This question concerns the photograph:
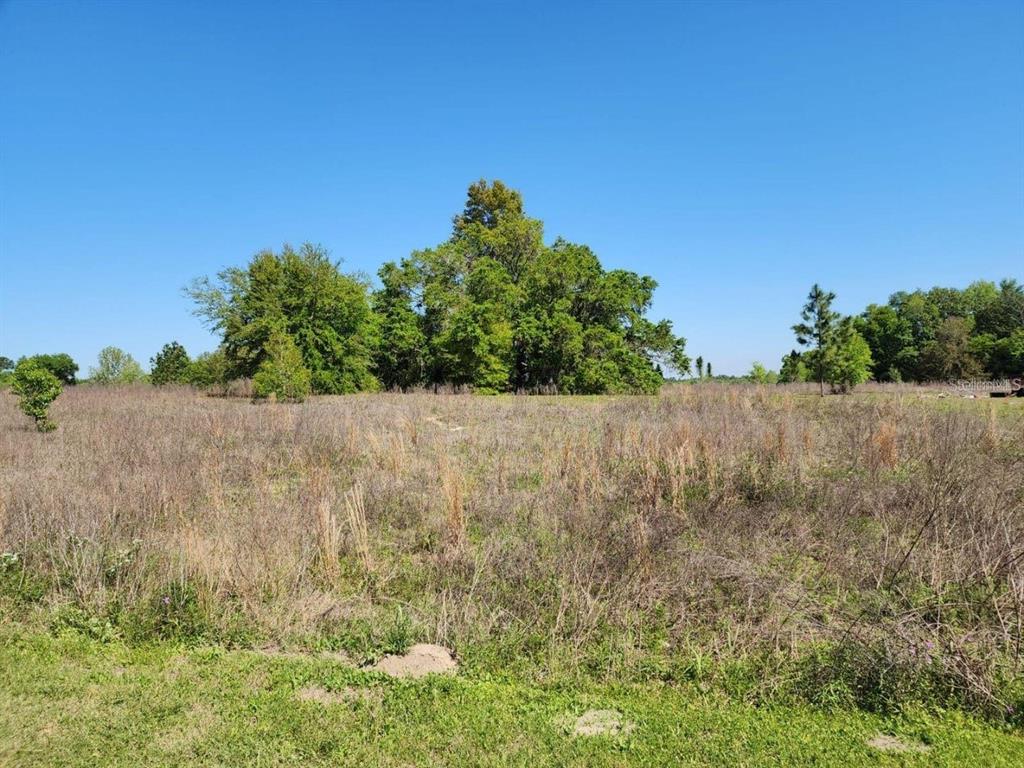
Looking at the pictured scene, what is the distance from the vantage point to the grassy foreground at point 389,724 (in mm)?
2805

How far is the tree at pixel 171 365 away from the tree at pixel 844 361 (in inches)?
1448

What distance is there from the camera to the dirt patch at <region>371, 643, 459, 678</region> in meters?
3.72

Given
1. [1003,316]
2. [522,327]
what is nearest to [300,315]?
[522,327]

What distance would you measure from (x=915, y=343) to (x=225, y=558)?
5996cm

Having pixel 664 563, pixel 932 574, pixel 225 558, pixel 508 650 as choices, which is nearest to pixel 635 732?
pixel 508 650

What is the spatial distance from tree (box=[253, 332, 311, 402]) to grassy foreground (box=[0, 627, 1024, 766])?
18.8 m

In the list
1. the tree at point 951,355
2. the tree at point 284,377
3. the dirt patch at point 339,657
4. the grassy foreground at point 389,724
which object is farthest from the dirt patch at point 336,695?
the tree at point 951,355

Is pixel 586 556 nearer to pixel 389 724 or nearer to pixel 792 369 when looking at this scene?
pixel 389 724

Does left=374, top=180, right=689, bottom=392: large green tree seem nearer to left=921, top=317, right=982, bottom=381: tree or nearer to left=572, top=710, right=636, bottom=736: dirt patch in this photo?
left=572, top=710, right=636, bottom=736: dirt patch

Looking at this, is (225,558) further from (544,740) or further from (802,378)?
(802,378)

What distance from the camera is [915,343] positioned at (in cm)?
5009

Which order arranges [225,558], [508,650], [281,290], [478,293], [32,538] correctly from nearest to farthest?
[508,650]
[225,558]
[32,538]
[281,290]
[478,293]

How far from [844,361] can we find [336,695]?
31.6 meters

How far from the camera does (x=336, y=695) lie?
3.41 meters
